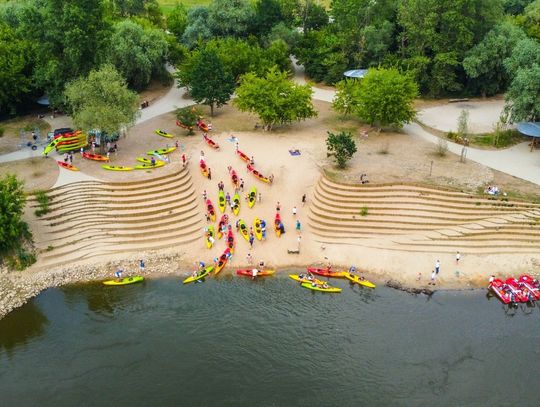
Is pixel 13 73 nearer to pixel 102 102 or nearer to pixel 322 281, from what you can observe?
pixel 102 102

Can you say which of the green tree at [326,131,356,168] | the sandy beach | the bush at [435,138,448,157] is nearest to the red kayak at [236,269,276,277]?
the sandy beach


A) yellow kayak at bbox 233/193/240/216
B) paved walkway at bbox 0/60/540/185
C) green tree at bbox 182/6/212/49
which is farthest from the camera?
green tree at bbox 182/6/212/49

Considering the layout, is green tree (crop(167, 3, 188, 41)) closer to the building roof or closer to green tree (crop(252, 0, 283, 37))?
green tree (crop(252, 0, 283, 37))

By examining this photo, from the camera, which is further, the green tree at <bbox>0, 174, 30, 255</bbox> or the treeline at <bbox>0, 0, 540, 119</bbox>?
the treeline at <bbox>0, 0, 540, 119</bbox>

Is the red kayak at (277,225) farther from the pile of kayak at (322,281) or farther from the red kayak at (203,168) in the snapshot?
the red kayak at (203,168)

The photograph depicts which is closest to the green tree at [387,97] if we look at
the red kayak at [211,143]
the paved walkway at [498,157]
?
the paved walkway at [498,157]
